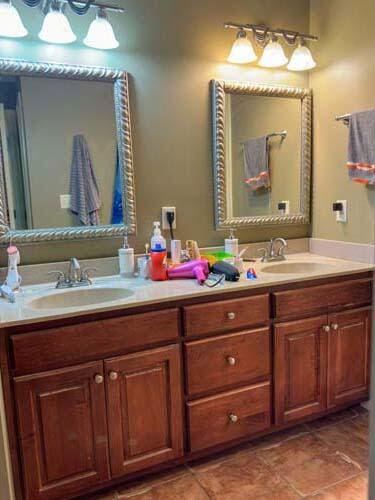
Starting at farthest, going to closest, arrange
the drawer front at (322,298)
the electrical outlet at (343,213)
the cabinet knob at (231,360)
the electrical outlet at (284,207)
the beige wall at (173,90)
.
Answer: the electrical outlet at (284,207) < the electrical outlet at (343,213) < the beige wall at (173,90) < the drawer front at (322,298) < the cabinet knob at (231,360)

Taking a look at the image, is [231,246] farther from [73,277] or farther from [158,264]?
[73,277]

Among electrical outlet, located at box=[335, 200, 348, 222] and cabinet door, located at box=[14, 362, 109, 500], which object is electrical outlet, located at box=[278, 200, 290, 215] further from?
cabinet door, located at box=[14, 362, 109, 500]

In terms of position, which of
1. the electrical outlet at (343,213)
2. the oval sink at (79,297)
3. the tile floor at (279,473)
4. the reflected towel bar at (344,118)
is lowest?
the tile floor at (279,473)

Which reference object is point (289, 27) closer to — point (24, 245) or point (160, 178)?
point (160, 178)

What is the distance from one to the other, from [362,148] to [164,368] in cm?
150

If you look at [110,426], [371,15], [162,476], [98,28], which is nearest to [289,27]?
[371,15]

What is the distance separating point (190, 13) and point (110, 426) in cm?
206

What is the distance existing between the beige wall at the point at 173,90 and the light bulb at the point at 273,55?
79 millimetres

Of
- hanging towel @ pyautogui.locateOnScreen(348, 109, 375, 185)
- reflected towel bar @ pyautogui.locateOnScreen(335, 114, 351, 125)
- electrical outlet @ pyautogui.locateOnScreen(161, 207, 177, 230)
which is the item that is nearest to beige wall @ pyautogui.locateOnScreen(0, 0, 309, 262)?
electrical outlet @ pyautogui.locateOnScreen(161, 207, 177, 230)

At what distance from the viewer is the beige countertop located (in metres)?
1.43

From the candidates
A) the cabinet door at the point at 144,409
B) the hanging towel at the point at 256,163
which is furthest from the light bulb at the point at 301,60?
the cabinet door at the point at 144,409

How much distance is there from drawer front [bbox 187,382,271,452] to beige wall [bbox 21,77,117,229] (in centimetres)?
106

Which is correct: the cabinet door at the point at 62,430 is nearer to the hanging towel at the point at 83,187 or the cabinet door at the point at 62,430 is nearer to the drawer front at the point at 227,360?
the drawer front at the point at 227,360

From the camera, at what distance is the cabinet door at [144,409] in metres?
1.56
